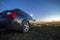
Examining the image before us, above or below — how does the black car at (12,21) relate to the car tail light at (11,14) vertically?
below

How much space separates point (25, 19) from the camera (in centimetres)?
838

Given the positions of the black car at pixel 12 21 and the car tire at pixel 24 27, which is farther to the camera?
the car tire at pixel 24 27

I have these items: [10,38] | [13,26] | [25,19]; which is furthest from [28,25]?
[10,38]

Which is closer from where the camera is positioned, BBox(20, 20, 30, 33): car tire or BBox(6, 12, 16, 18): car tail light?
BBox(6, 12, 16, 18): car tail light

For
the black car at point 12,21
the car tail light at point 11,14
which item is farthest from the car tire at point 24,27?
the car tail light at point 11,14

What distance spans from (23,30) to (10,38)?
1.37 m

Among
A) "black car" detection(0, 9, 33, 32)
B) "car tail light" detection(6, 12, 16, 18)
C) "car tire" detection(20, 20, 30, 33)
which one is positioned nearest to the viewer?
"black car" detection(0, 9, 33, 32)

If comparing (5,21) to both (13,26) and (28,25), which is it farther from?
(28,25)

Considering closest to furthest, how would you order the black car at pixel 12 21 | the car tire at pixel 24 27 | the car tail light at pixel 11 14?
the black car at pixel 12 21, the car tail light at pixel 11 14, the car tire at pixel 24 27

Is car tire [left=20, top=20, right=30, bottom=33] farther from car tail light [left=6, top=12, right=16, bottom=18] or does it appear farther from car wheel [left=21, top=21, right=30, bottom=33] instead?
car tail light [left=6, top=12, right=16, bottom=18]

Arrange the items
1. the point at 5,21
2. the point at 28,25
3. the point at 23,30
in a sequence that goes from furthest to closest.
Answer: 1. the point at 28,25
2. the point at 23,30
3. the point at 5,21

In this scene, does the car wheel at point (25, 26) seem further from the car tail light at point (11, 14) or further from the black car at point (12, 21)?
the car tail light at point (11, 14)

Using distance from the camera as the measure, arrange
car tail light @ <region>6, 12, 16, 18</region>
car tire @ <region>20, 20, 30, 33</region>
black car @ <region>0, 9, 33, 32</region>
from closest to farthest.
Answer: black car @ <region>0, 9, 33, 32</region> < car tail light @ <region>6, 12, 16, 18</region> < car tire @ <region>20, 20, 30, 33</region>

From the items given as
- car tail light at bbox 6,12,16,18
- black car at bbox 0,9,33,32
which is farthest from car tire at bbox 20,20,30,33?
car tail light at bbox 6,12,16,18
